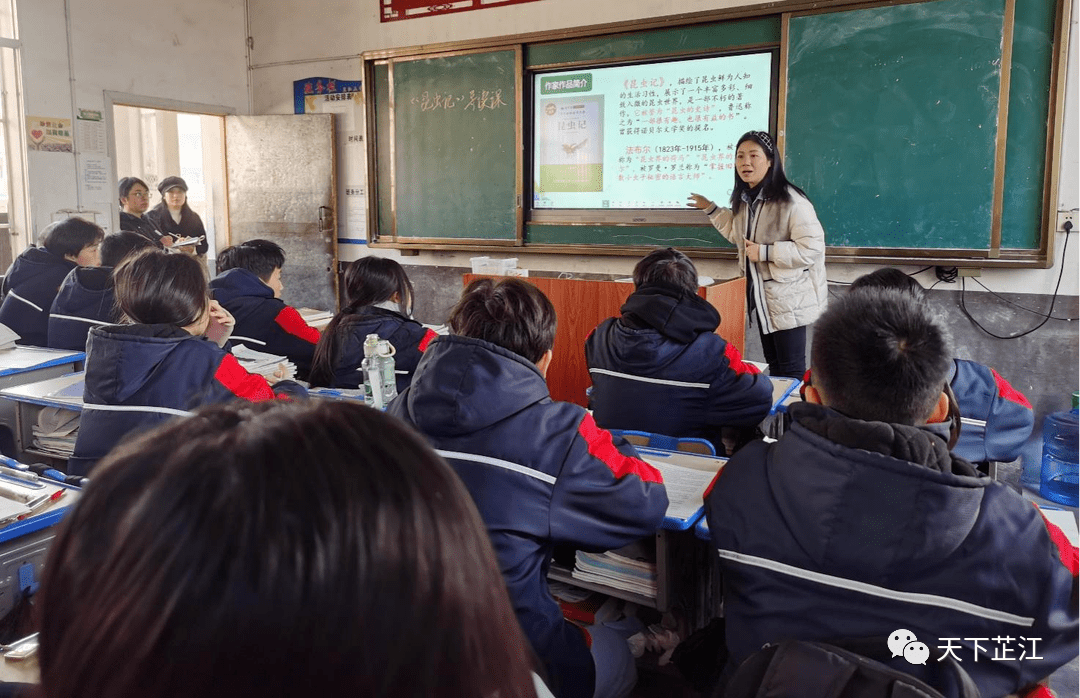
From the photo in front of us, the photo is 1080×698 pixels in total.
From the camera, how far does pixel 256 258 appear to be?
3.61 meters

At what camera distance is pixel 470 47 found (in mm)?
5379

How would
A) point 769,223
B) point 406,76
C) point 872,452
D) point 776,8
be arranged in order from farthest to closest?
1. point 406,76
2. point 776,8
3. point 769,223
4. point 872,452

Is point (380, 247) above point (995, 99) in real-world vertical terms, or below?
below

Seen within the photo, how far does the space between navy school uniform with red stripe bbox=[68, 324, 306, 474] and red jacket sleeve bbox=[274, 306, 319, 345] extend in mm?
1272

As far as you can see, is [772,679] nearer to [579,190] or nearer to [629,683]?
[629,683]

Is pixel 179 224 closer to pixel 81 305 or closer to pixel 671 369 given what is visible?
pixel 81 305

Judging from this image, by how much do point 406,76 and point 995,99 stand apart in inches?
147

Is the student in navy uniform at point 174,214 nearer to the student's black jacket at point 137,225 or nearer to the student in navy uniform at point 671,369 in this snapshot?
the student's black jacket at point 137,225

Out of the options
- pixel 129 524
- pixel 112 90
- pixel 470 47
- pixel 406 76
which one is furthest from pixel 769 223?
pixel 112 90

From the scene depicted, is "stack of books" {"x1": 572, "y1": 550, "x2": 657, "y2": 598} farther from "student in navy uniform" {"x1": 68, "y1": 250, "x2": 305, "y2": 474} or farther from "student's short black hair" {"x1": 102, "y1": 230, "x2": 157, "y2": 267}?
"student's short black hair" {"x1": 102, "y1": 230, "x2": 157, "y2": 267}

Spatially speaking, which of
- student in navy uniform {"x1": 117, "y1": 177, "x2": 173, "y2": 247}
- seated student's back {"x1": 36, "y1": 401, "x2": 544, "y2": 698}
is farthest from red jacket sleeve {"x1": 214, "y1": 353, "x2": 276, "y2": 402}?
student in navy uniform {"x1": 117, "y1": 177, "x2": 173, "y2": 247}

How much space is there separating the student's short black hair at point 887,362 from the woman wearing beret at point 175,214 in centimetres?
581

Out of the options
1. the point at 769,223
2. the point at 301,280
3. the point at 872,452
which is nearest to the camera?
the point at 872,452

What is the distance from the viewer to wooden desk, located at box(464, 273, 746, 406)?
3.55 meters
